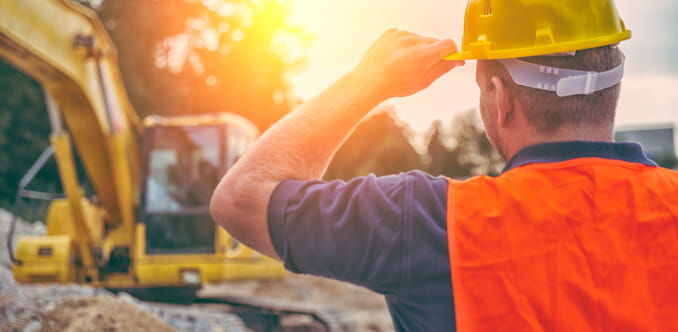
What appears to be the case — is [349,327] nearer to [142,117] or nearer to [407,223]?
[407,223]

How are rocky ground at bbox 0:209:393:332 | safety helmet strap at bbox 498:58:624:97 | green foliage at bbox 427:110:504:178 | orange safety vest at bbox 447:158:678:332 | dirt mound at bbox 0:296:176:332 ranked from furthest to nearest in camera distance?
1. green foliage at bbox 427:110:504:178
2. rocky ground at bbox 0:209:393:332
3. dirt mound at bbox 0:296:176:332
4. safety helmet strap at bbox 498:58:624:97
5. orange safety vest at bbox 447:158:678:332

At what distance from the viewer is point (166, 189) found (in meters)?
8.54

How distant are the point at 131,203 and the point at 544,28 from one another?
25.7 feet

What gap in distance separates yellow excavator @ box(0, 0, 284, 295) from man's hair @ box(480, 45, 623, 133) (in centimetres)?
662

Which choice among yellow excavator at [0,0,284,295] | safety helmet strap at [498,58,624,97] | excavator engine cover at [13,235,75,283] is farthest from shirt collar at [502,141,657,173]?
excavator engine cover at [13,235,75,283]

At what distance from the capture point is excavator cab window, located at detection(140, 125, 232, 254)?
333 inches

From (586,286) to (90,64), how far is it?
22.6ft

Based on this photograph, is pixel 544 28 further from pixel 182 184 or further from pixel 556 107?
pixel 182 184

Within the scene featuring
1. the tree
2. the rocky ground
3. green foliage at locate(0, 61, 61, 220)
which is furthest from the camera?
the tree

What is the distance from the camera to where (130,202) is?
8.46m

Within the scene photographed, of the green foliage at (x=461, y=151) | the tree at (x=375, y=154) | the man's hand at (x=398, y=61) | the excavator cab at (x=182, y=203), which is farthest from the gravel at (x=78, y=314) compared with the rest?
the green foliage at (x=461, y=151)

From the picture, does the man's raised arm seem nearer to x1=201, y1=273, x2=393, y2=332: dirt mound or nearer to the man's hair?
the man's hair

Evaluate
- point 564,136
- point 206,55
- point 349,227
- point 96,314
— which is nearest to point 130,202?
point 96,314

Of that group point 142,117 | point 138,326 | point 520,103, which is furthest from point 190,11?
point 520,103
